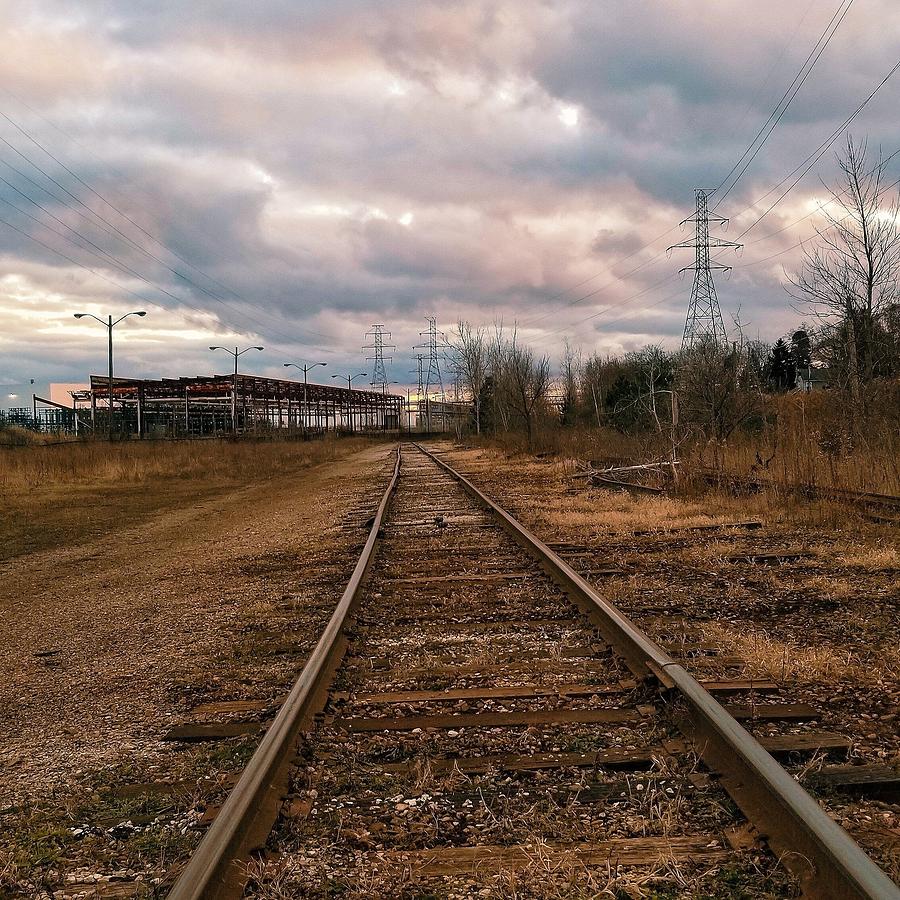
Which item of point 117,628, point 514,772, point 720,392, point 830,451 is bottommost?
point 117,628

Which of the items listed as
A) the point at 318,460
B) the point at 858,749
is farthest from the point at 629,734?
the point at 318,460

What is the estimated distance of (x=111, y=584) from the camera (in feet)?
27.5

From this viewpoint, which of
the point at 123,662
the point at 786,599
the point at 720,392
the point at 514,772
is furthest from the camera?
the point at 720,392

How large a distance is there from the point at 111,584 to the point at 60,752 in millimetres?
4974

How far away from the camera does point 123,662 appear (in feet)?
17.3

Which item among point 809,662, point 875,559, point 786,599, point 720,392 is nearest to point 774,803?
point 809,662

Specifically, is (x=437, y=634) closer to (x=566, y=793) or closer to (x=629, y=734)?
(x=629, y=734)

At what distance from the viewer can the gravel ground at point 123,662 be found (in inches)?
115

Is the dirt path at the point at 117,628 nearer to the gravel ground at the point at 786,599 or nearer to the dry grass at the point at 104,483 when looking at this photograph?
the dry grass at the point at 104,483

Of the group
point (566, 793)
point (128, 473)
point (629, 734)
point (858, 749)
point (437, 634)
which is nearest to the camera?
point (566, 793)

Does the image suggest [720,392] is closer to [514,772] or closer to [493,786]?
[514,772]

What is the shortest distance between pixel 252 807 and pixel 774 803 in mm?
1715

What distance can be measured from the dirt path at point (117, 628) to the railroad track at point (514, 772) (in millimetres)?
962

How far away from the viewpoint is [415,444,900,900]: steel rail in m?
2.11
